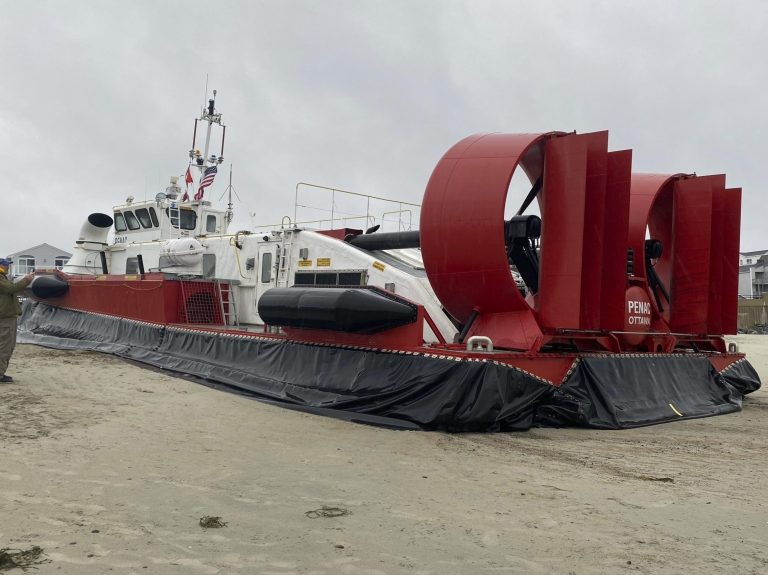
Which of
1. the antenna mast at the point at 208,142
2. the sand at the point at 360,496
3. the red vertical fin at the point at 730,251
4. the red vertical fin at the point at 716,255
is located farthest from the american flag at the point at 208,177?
the red vertical fin at the point at 730,251

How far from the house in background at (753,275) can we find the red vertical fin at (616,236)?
5442cm

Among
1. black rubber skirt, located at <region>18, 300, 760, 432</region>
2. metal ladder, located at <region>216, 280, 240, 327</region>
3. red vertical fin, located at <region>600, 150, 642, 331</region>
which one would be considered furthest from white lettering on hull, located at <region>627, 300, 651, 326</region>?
metal ladder, located at <region>216, 280, 240, 327</region>

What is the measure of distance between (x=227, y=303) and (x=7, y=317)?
10.1 ft

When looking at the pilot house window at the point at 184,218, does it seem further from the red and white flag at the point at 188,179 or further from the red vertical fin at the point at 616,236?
the red vertical fin at the point at 616,236

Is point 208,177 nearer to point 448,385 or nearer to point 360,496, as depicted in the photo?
point 448,385

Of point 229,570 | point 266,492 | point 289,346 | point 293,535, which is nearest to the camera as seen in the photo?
point 229,570

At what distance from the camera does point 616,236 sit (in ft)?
20.5

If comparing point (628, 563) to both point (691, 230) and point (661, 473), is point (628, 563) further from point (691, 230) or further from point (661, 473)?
point (691, 230)

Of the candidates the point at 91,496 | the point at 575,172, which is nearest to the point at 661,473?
the point at 575,172

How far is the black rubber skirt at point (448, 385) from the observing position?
5.40m

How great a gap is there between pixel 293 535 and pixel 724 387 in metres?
6.79

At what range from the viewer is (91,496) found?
3.24 meters

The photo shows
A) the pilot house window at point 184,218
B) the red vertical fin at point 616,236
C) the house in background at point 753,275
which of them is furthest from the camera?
the house in background at point 753,275

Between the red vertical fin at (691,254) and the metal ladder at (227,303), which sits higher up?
the red vertical fin at (691,254)
